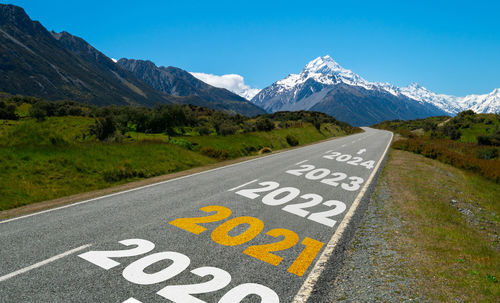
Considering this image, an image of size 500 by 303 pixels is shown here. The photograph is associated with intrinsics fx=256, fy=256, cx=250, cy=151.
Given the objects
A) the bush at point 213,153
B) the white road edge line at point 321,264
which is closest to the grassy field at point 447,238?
the white road edge line at point 321,264

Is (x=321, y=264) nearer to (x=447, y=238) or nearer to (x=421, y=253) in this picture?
(x=421, y=253)

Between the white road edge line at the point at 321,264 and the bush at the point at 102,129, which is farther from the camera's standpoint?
the bush at the point at 102,129

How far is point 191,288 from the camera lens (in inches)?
130

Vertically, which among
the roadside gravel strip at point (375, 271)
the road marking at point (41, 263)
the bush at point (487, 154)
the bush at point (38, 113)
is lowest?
the bush at point (487, 154)

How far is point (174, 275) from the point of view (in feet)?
11.7

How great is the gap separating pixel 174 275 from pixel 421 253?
13.7 ft

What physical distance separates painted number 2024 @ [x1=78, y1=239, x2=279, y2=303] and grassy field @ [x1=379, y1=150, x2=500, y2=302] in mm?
2299

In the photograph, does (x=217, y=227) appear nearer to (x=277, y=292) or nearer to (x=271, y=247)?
(x=271, y=247)

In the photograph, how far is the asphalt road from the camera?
129 inches

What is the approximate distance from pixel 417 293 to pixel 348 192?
522cm

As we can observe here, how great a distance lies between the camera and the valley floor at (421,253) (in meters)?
3.40

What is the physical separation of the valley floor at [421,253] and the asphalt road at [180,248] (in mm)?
414

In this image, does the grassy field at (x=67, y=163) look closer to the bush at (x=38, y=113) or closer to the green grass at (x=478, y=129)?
the bush at (x=38, y=113)

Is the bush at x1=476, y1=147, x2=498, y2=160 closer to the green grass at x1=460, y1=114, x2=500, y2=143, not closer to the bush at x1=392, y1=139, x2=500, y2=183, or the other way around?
the bush at x1=392, y1=139, x2=500, y2=183
